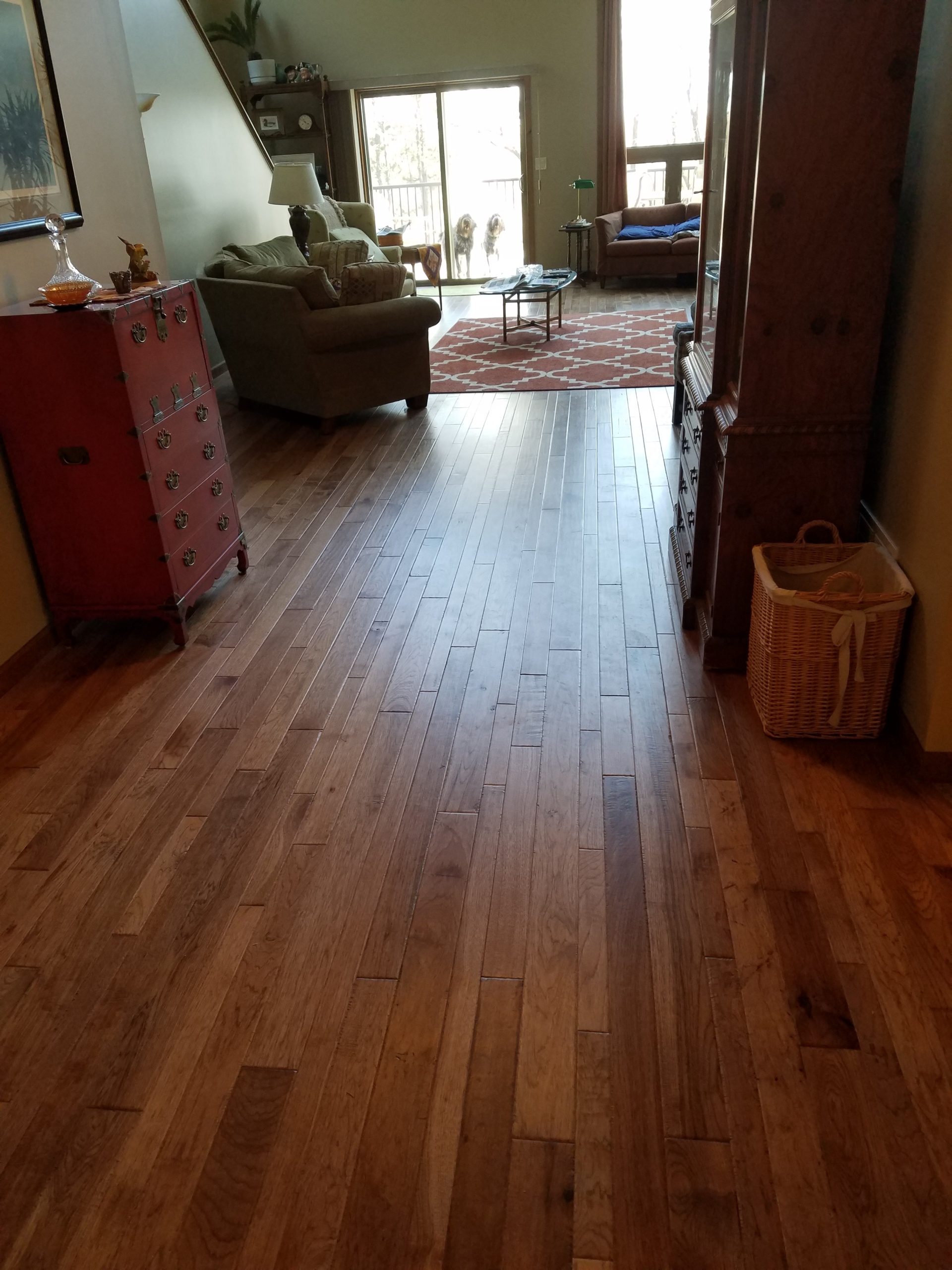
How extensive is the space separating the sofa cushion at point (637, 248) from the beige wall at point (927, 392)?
21.7 feet

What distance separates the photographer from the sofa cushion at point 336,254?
632 centimetres

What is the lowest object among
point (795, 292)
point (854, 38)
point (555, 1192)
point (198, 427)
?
point (555, 1192)

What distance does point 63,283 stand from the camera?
266 centimetres

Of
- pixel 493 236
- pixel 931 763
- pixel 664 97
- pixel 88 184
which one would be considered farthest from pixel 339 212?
pixel 931 763

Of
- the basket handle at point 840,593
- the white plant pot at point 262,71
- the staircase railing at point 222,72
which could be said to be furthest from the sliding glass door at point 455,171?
the basket handle at point 840,593

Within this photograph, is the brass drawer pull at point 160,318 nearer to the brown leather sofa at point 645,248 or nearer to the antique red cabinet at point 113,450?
the antique red cabinet at point 113,450

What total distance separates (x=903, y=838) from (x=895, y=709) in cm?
47

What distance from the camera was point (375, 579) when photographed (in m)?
3.44

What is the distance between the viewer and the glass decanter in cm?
265

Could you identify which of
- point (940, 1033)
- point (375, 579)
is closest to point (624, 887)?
point (940, 1033)

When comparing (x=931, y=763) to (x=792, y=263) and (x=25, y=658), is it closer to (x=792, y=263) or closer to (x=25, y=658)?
(x=792, y=263)

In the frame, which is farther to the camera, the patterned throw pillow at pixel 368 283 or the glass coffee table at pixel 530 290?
the glass coffee table at pixel 530 290

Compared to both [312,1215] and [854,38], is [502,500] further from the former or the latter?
[312,1215]

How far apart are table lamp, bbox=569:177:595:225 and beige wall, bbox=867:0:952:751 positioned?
7.37m
